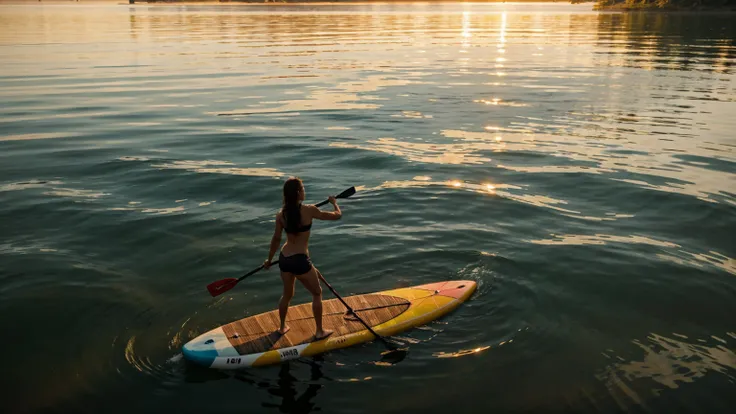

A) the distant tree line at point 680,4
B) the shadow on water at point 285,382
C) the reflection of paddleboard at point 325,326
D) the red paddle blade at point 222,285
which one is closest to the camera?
the shadow on water at point 285,382

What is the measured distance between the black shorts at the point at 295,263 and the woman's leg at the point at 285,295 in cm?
16

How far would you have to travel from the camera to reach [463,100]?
1303 inches

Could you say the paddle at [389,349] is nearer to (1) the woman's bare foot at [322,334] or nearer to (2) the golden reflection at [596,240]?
(1) the woman's bare foot at [322,334]

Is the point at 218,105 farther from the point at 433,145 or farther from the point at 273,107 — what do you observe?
the point at 433,145

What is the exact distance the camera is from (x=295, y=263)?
973 cm

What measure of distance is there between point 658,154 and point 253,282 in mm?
16111

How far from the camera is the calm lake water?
946cm

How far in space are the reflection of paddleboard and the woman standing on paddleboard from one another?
276mm

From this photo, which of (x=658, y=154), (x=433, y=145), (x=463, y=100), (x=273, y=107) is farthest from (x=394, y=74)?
(x=658, y=154)

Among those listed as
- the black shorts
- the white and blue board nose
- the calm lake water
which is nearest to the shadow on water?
the calm lake water

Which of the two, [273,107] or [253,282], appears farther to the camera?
[273,107]

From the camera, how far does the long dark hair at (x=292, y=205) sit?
9.16 m

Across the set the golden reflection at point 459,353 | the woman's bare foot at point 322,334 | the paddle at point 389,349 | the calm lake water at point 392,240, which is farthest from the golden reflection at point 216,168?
the golden reflection at point 459,353

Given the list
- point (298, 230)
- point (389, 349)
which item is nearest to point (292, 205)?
point (298, 230)
